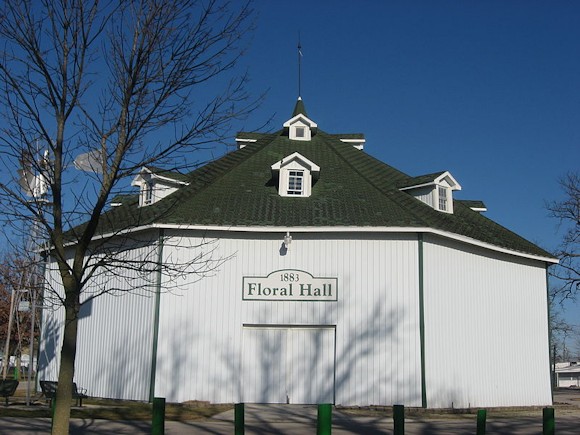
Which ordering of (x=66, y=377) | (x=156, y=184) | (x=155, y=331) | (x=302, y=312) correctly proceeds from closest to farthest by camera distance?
1. (x=66, y=377)
2. (x=155, y=331)
3. (x=302, y=312)
4. (x=156, y=184)

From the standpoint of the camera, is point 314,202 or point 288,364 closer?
point 288,364

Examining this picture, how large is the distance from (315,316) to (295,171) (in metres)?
5.44

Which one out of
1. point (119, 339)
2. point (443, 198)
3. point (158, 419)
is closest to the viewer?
point (158, 419)

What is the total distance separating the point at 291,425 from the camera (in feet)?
55.5

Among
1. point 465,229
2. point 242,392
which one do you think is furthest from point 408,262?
point 242,392

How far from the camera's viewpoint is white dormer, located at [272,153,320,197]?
80.3ft

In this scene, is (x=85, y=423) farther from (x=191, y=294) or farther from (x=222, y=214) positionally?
(x=222, y=214)

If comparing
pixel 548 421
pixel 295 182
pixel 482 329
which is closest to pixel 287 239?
pixel 295 182

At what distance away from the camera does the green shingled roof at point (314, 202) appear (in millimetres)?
22656

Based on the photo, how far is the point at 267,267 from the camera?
2247 cm

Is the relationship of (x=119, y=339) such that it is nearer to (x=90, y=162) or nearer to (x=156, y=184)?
(x=156, y=184)

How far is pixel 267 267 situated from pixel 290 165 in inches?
162

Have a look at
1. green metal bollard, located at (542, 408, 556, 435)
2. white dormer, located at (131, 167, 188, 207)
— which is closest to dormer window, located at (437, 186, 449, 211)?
white dormer, located at (131, 167, 188, 207)

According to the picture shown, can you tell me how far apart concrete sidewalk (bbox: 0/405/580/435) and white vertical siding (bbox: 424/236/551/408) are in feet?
8.78
